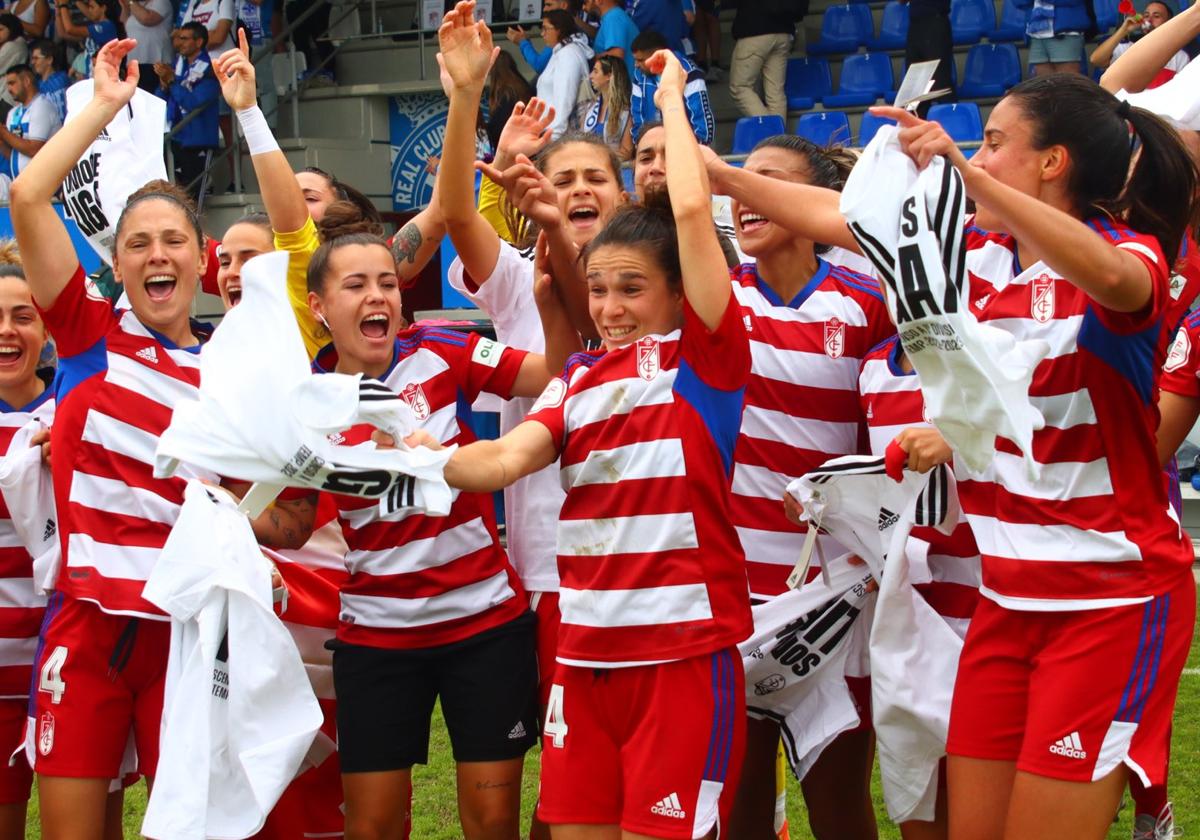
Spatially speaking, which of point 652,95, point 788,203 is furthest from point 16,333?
point 652,95

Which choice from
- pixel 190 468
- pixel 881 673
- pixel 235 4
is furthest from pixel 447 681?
pixel 235 4

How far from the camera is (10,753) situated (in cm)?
407

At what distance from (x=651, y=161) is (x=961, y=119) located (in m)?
7.77

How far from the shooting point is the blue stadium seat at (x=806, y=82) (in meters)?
12.8

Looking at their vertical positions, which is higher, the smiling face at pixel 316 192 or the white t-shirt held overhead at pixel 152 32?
the white t-shirt held overhead at pixel 152 32

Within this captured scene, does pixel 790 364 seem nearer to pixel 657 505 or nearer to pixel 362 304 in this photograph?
pixel 657 505

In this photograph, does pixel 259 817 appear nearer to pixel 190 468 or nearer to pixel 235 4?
pixel 190 468

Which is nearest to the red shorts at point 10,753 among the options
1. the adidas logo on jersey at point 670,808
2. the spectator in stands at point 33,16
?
the adidas logo on jersey at point 670,808

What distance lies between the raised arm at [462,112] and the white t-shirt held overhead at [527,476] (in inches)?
7.1

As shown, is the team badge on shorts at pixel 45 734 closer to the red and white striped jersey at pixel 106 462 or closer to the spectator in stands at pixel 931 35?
the red and white striped jersey at pixel 106 462

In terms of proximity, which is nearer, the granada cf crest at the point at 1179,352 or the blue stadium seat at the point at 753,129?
the granada cf crest at the point at 1179,352

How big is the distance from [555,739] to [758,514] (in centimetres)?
83

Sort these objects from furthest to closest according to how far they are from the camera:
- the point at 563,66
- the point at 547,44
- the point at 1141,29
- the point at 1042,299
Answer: the point at 547,44 → the point at 563,66 → the point at 1141,29 → the point at 1042,299

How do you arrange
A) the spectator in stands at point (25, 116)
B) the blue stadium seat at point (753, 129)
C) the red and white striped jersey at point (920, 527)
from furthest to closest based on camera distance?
the spectator in stands at point (25, 116)
the blue stadium seat at point (753, 129)
the red and white striped jersey at point (920, 527)
